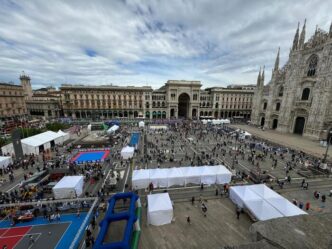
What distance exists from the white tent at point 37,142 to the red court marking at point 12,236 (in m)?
17.7

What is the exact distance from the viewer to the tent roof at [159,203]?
11531mm

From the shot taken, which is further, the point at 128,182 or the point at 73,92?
the point at 73,92

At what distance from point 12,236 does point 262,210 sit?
17949 millimetres

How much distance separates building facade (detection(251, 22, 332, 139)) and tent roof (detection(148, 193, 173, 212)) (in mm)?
41381

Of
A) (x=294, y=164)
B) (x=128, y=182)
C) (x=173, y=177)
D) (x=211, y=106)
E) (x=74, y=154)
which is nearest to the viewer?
(x=173, y=177)

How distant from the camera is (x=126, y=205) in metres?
13.6

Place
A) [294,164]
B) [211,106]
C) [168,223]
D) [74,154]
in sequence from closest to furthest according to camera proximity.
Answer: [168,223] → [294,164] → [74,154] → [211,106]

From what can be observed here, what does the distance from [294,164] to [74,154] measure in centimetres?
3411

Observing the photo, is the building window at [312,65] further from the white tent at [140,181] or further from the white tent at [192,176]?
the white tent at [140,181]

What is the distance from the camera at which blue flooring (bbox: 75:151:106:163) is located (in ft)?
81.8

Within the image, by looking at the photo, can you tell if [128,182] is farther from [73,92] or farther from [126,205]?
[73,92]

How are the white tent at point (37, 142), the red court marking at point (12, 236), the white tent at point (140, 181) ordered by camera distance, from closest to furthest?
1. the red court marking at point (12, 236)
2. the white tent at point (140, 181)
3. the white tent at point (37, 142)

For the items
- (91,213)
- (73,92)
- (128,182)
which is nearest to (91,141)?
(128,182)

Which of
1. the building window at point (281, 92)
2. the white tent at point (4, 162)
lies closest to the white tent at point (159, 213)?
the white tent at point (4, 162)
